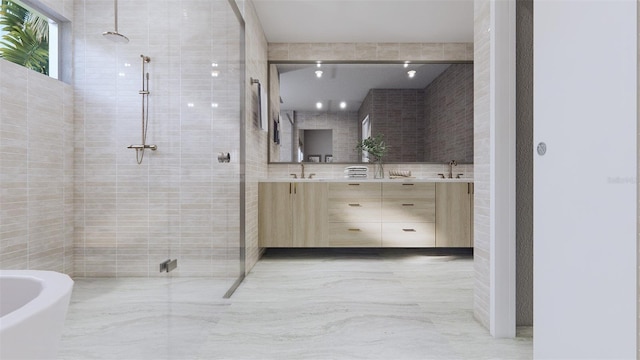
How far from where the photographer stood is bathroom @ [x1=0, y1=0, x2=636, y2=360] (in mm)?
828

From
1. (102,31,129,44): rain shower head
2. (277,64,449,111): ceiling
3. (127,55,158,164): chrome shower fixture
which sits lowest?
(127,55,158,164): chrome shower fixture

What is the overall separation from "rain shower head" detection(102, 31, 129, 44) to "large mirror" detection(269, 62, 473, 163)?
2.75m

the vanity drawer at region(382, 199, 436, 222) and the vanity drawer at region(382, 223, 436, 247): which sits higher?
the vanity drawer at region(382, 199, 436, 222)

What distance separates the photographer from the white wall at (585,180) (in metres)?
0.99

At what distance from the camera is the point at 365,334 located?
1751 millimetres

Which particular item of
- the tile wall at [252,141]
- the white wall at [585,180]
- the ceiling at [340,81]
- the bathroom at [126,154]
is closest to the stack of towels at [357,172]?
the ceiling at [340,81]

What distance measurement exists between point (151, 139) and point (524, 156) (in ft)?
5.61

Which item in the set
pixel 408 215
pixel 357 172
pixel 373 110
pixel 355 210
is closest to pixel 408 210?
pixel 408 215

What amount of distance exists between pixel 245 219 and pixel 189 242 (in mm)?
1050

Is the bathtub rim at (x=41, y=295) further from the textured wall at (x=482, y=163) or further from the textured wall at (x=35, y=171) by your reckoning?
the textured wall at (x=482, y=163)

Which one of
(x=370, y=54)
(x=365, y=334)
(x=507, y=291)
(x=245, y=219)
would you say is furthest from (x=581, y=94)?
(x=370, y=54)

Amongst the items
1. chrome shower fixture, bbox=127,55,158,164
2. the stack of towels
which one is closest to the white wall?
chrome shower fixture, bbox=127,55,158,164

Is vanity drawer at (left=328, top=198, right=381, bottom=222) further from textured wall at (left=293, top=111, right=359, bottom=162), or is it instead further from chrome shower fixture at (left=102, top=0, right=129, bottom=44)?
chrome shower fixture at (left=102, top=0, right=129, bottom=44)

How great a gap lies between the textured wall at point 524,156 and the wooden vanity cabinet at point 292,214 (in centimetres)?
185
